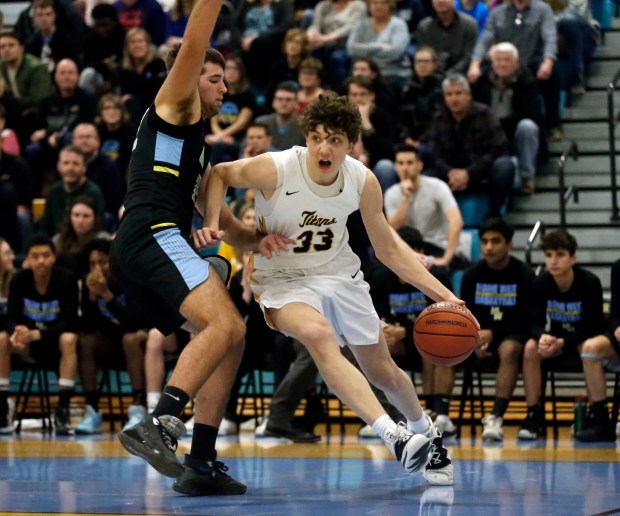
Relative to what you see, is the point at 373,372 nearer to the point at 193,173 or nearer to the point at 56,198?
the point at 193,173

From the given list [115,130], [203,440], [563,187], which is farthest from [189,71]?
[115,130]

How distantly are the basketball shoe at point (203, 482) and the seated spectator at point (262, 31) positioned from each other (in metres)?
8.72

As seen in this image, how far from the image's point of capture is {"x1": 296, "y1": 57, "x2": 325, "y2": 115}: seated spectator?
41.9 feet

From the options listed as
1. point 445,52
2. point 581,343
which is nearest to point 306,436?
point 581,343

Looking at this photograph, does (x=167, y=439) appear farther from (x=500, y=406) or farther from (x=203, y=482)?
(x=500, y=406)

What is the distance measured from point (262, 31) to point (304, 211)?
8.66m

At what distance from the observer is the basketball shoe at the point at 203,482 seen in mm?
6070

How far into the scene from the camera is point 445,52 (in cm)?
1333

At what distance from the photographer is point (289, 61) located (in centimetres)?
1365

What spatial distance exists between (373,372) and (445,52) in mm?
7465

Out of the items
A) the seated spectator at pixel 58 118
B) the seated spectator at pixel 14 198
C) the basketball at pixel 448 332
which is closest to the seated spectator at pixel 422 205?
the seated spectator at pixel 14 198

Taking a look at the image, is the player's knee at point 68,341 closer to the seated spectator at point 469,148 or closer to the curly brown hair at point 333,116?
the seated spectator at point 469,148

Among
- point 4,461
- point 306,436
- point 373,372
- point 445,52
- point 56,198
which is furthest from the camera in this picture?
point 445,52

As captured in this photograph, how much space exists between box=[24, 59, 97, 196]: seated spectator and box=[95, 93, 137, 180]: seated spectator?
0.48 metres
